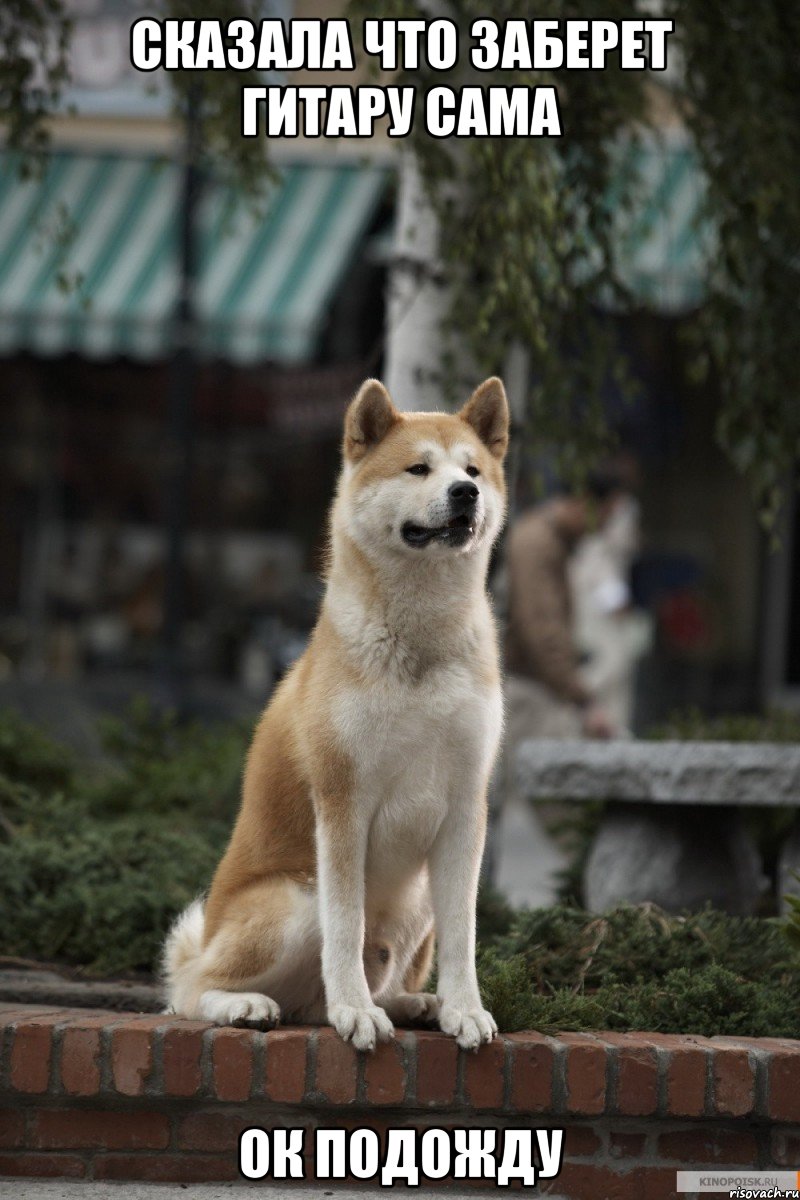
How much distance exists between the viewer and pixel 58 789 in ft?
20.1

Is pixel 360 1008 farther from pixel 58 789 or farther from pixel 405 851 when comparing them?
pixel 58 789

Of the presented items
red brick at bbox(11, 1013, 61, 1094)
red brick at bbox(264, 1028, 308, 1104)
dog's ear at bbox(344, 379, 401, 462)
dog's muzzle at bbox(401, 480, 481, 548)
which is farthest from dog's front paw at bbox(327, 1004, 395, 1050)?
dog's ear at bbox(344, 379, 401, 462)

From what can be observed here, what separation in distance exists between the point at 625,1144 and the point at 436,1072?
477mm

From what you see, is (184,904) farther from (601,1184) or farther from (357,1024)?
(601,1184)

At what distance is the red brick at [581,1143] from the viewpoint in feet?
11.4

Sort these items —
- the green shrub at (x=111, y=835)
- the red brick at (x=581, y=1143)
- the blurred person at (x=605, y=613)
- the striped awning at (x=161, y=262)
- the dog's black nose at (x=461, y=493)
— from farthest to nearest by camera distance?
1. the striped awning at (x=161, y=262)
2. the blurred person at (x=605, y=613)
3. the green shrub at (x=111, y=835)
4. the red brick at (x=581, y=1143)
5. the dog's black nose at (x=461, y=493)

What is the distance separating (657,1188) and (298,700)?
4.46 ft

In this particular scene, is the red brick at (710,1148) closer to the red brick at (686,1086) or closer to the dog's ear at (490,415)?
the red brick at (686,1086)

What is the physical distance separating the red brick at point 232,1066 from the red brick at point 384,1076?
0.85 feet

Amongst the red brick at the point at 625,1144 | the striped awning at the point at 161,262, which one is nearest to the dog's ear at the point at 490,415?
the red brick at the point at 625,1144

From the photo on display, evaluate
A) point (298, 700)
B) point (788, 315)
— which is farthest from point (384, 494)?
point (788, 315)

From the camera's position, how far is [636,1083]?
342 centimetres

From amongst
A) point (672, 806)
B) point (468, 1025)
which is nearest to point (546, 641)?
point (672, 806)

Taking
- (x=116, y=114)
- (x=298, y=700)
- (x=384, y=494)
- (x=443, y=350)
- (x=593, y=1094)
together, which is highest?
(x=116, y=114)
